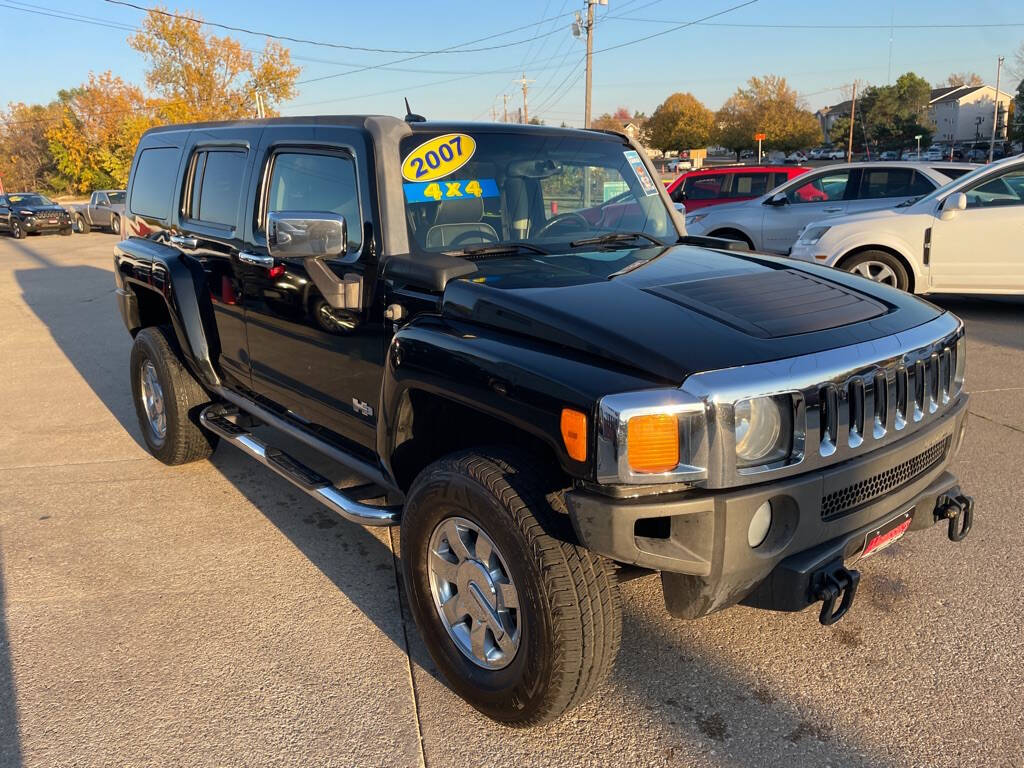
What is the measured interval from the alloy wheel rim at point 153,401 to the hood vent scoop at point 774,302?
3.55m

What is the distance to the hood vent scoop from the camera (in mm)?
2582

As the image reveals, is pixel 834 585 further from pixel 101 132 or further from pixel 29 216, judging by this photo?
pixel 101 132

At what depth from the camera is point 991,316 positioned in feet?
30.1

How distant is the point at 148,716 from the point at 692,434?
81.1 inches

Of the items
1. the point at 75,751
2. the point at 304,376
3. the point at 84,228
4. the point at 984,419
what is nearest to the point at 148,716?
the point at 75,751

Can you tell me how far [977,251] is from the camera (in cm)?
848

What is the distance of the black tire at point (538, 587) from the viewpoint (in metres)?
2.37

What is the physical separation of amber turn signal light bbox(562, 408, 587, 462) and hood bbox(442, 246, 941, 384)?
22cm

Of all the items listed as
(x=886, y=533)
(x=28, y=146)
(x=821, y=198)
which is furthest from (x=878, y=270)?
(x=28, y=146)

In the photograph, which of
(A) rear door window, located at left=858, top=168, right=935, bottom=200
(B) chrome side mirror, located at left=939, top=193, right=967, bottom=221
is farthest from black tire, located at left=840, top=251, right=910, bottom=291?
(A) rear door window, located at left=858, top=168, right=935, bottom=200

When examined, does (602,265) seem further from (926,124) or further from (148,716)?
(926,124)

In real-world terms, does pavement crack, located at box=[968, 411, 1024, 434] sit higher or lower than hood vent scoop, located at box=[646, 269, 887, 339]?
lower

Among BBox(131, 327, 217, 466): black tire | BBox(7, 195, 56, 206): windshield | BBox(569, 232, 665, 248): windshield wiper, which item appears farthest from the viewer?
BBox(7, 195, 56, 206): windshield

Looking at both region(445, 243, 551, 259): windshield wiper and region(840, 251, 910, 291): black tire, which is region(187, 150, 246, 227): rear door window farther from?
region(840, 251, 910, 291): black tire
